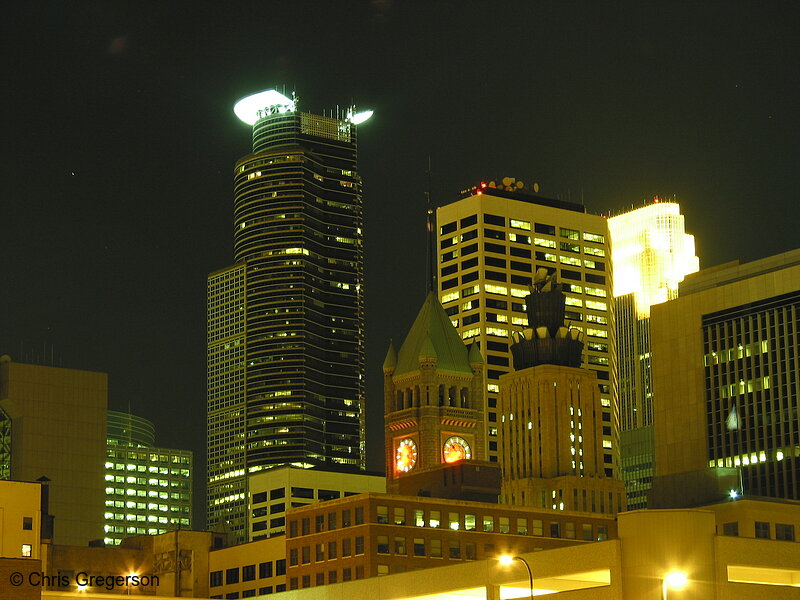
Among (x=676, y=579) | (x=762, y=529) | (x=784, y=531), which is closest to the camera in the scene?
(x=676, y=579)

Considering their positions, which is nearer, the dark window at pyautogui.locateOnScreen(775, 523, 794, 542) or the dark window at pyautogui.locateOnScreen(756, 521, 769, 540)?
the dark window at pyautogui.locateOnScreen(756, 521, 769, 540)

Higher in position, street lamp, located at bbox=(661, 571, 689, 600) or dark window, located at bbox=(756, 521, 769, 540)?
dark window, located at bbox=(756, 521, 769, 540)

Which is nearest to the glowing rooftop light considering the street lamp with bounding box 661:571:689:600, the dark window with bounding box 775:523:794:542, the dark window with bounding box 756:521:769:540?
the street lamp with bounding box 661:571:689:600

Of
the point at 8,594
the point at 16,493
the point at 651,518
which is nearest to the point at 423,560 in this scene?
the point at 16,493

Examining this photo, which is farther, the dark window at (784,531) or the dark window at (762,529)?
the dark window at (784,531)

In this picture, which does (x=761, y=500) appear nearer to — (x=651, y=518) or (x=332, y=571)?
(x=332, y=571)

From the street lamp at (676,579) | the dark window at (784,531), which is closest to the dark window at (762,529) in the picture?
the dark window at (784,531)

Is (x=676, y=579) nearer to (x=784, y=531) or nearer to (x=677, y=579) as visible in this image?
(x=677, y=579)

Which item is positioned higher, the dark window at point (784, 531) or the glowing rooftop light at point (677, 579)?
the dark window at point (784, 531)

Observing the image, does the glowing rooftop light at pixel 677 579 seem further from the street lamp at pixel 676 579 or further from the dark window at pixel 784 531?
the dark window at pixel 784 531

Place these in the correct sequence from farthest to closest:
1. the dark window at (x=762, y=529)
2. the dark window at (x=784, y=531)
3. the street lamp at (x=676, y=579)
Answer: the dark window at (x=784, y=531)
the dark window at (x=762, y=529)
the street lamp at (x=676, y=579)

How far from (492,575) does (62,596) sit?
27912 mm

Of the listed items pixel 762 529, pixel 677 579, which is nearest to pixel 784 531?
pixel 762 529

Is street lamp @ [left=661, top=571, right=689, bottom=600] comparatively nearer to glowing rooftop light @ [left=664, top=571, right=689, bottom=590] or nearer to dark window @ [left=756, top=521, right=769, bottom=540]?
glowing rooftop light @ [left=664, top=571, right=689, bottom=590]
